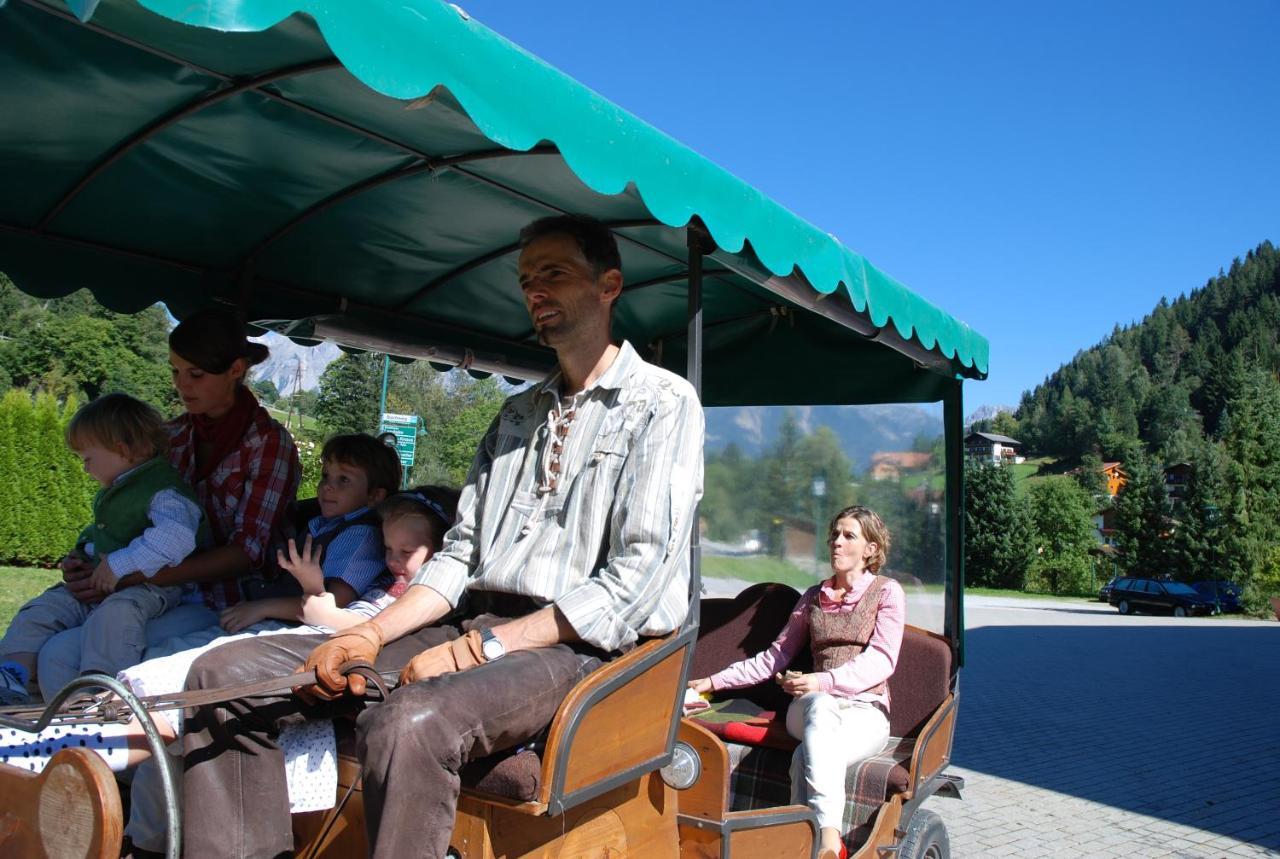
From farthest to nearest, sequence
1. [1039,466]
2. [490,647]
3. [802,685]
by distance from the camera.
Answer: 1. [1039,466]
2. [802,685]
3. [490,647]

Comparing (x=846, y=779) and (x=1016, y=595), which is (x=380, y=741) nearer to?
(x=846, y=779)

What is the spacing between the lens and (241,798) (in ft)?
7.73

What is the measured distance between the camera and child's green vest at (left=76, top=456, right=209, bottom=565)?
132 inches

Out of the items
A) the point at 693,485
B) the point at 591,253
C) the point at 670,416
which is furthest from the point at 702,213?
the point at 693,485

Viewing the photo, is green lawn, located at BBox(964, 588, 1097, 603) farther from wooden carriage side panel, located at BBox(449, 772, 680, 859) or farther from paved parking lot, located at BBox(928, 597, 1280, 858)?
wooden carriage side panel, located at BBox(449, 772, 680, 859)

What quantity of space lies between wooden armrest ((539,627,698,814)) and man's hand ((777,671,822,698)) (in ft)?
5.10

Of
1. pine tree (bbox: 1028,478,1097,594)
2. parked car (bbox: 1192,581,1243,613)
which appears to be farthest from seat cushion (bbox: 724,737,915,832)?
pine tree (bbox: 1028,478,1097,594)

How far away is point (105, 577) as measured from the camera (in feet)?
10.6

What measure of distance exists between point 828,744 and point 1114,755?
765 centimetres

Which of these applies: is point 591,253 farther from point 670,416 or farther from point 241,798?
point 241,798

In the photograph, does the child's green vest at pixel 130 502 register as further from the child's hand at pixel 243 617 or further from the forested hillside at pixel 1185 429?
the forested hillside at pixel 1185 429

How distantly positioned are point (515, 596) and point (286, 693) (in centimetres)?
68

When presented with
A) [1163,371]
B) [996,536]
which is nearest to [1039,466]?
[1163,371]

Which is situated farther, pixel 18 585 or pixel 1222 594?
pixel 1222 594
